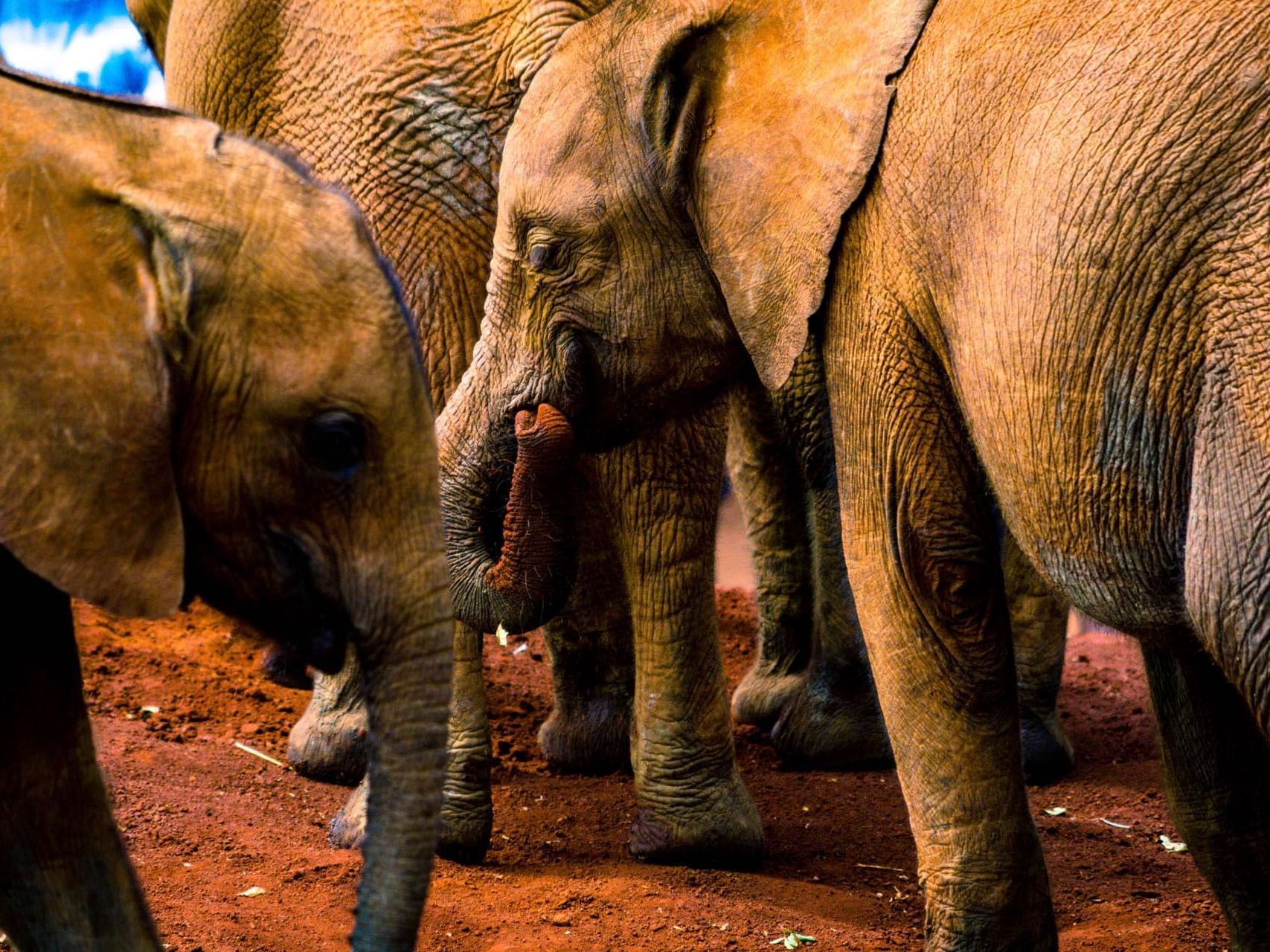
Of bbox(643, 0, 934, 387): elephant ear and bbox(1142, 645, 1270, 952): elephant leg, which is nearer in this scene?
bbox(643, 0, 934, 387): elephant ear

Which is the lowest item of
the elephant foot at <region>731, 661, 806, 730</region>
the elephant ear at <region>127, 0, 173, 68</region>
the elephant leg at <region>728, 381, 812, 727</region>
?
the elephant foot at <region>731, 661, 806, 730</region>

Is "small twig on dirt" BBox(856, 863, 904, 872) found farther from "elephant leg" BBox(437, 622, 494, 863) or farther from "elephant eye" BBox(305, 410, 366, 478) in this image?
"elephant eye" BBox(305, 410, 366, 478)

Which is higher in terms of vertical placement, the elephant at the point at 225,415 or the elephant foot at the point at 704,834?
the elephant at the point at 225,415

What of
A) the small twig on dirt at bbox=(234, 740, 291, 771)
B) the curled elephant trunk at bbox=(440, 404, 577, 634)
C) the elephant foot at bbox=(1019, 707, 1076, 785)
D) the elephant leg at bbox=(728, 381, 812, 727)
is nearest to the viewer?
the curled elephant trunk at bbox=(440, 404, 577, 634)

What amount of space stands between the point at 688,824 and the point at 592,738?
0.94 metres

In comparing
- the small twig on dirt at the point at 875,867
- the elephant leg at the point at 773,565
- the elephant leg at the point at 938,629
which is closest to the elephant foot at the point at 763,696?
the elephant leg at the point at 773,565

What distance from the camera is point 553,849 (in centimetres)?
492

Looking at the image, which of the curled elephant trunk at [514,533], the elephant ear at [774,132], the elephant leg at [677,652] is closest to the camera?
the elephant ear at [774,132]

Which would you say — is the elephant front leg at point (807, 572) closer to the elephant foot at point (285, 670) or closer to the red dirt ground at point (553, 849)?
the red dirt ground at point (553, 849)

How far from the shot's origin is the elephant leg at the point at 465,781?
15.4 ft

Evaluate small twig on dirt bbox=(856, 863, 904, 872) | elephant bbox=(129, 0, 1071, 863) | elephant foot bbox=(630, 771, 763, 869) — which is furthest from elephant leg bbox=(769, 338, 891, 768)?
elephant foot bbox=(630, 771, 763, 869)

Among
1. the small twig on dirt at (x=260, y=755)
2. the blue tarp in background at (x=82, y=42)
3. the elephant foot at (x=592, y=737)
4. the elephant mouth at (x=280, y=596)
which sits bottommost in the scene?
the elephant mouth at (x=280, y=596)

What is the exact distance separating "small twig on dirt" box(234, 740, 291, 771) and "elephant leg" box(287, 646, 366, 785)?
0.06m

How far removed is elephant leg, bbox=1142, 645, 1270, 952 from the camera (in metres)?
3.94
